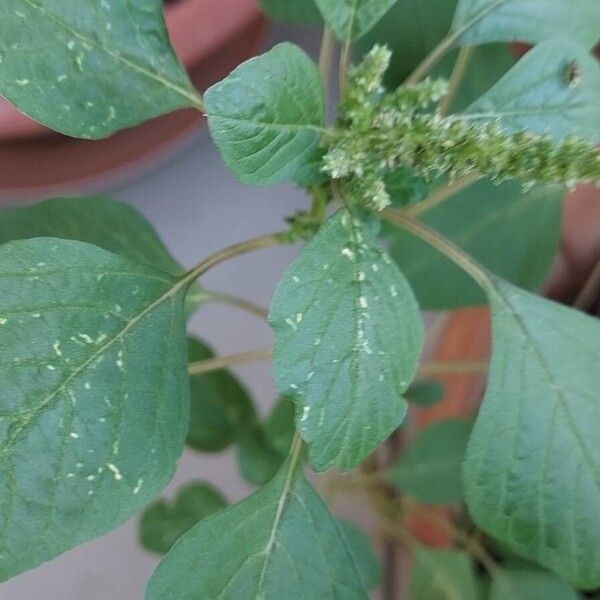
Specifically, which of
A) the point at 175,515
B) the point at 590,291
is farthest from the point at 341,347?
the point at 590,291

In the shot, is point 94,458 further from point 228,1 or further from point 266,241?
point 228,1

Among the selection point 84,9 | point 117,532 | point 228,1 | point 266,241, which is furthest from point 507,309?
point 117,532

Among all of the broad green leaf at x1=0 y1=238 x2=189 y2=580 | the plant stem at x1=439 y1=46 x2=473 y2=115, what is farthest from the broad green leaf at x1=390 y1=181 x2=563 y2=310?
the broad green leaf at x1=0 y1=238 x2=189 y2=580

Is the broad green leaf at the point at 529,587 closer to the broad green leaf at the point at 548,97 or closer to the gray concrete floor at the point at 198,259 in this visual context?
the gray concrete floor at the point at 198,259

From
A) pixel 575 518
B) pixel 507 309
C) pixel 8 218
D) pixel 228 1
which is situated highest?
pixel 228 1

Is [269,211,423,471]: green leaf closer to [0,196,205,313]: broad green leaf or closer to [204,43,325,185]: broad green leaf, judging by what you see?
[204,43,325,185]: broad green leaf

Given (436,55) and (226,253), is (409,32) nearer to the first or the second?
(436,55)
